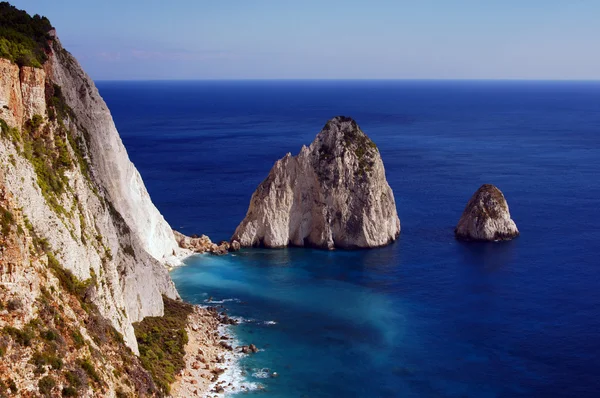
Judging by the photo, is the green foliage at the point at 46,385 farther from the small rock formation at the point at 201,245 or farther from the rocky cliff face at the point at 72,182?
the small rock formation at the point at 201,245

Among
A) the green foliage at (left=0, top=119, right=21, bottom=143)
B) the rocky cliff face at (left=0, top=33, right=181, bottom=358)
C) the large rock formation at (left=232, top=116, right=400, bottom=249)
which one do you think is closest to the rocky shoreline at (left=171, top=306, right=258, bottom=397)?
the rocky cliff face at (left=0, top=33, right=181, bottom=358)

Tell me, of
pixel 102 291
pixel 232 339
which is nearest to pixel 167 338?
pixel 232 339

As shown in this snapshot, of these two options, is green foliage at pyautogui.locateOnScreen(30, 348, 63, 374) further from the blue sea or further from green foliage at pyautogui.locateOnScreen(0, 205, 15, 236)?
the blue sea

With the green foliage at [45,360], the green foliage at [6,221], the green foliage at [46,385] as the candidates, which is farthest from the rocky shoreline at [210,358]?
the green foliage at [6,221]

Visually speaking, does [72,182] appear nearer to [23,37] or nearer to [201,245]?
[23,37]

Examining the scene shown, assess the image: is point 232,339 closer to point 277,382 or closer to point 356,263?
point 277,382

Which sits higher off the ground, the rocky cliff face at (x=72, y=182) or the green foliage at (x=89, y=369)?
the rocky cliff face at (x=72, y=182)
